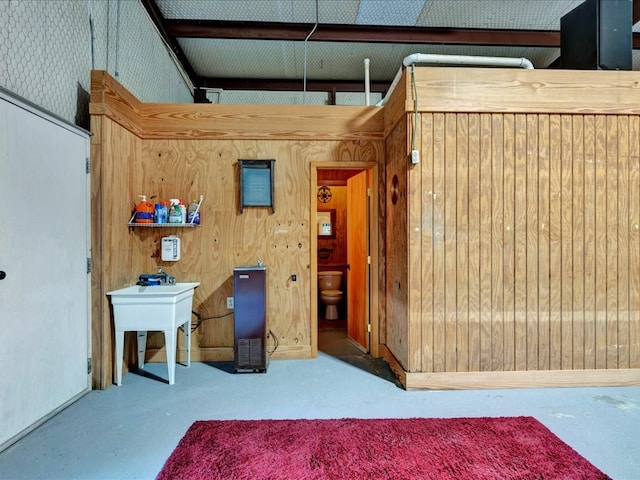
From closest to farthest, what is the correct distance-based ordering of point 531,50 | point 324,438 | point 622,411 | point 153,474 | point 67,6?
point 153,474, point 324,438, point 622,411, point 67,6, point 531,50

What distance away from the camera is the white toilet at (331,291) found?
492 cm

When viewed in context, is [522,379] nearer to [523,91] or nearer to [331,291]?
[523,91]

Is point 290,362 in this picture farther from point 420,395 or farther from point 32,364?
point 32,364

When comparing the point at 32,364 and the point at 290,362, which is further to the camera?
the point at 290,362

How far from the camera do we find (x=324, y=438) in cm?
191

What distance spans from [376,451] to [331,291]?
3247mm

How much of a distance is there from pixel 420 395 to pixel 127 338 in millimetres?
2591

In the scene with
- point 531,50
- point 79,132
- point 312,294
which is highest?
point 531,50

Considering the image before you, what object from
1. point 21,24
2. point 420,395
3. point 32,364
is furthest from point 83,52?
point 420,395

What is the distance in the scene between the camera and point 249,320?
2.94 m

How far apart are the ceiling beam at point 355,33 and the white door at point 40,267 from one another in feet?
6.46

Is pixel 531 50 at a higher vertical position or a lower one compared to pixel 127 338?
higher

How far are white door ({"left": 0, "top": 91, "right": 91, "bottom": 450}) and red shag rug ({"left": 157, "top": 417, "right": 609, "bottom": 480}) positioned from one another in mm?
1039

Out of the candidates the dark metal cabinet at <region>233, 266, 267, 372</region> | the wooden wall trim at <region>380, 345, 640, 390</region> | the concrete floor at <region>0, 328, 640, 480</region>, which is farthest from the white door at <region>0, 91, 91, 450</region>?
the wooden wall trim at <region>380, 345, 640, 390</region>
